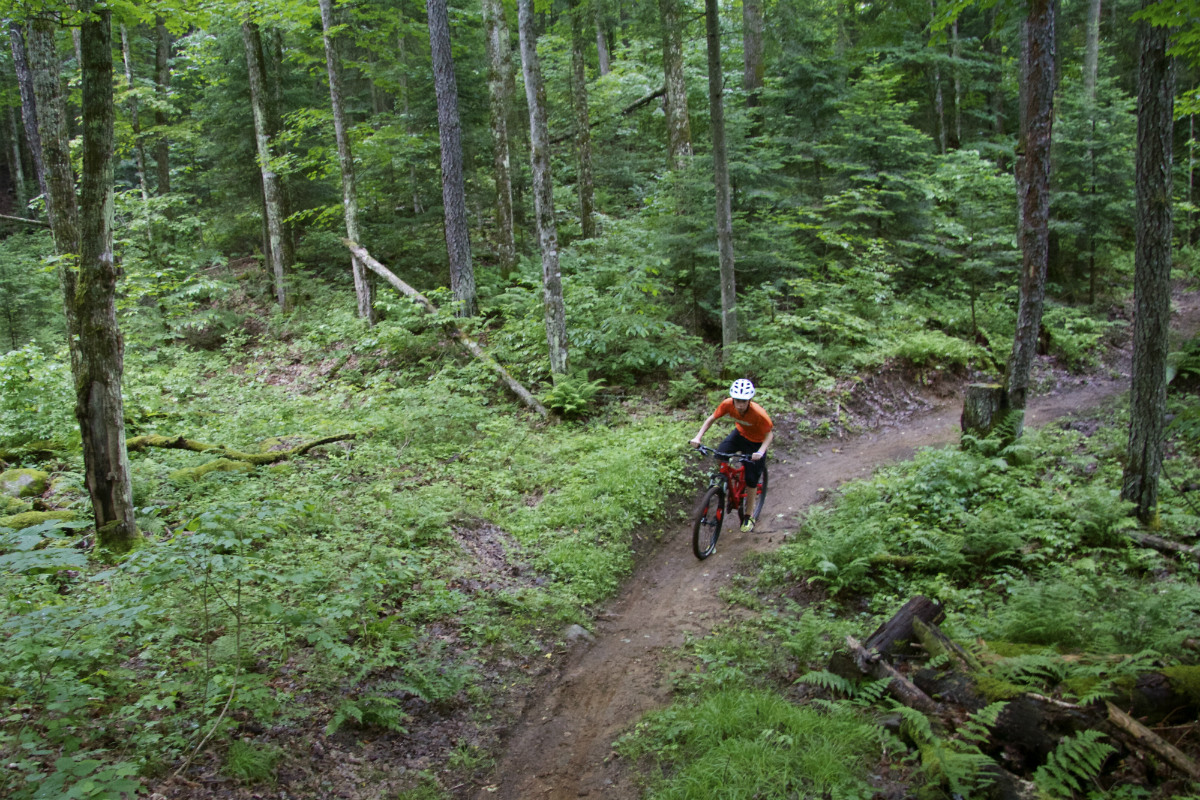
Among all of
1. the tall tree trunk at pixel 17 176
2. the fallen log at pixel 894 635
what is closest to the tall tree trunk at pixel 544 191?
the fallen log at pixel 894 635

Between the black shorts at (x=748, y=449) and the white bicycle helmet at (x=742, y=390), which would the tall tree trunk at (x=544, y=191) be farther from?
the white bicycle helmet at (x=742, y=390)

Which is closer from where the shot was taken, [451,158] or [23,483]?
[23,483]

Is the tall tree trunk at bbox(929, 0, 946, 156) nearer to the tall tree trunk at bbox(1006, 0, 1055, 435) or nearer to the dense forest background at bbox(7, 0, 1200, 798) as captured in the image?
the dense forest background at bbox(7, 0, 1200, 798)

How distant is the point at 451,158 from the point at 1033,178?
1146 cm

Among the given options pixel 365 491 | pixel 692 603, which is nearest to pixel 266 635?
pixel 365 491

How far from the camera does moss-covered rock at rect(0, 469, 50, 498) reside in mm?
7753

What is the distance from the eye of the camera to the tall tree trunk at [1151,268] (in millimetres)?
6785

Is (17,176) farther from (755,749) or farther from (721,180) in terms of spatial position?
(755,749)

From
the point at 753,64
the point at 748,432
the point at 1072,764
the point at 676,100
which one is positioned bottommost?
the point at 1072,764

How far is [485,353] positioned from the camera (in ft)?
49.1

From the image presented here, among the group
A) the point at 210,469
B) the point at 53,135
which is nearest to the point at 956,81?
the point at 53,135

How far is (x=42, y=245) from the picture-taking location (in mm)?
24922

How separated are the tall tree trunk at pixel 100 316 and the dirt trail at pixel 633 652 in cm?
454

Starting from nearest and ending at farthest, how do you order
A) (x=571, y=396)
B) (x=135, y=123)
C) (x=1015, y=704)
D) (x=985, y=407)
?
(x=1015, y=704)
(x=985, y=407)
(x=571, y=396)
(x=135, y=123)
